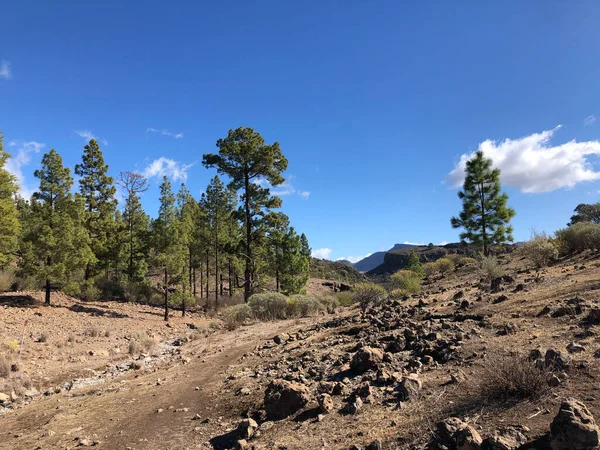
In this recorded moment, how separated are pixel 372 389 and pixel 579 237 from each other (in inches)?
704

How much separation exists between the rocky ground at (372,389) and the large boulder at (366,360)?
0.8 inches

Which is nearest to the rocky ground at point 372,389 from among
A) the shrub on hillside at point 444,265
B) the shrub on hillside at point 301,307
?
the shrub on hillside at point 301,307

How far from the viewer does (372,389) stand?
5.36 metres

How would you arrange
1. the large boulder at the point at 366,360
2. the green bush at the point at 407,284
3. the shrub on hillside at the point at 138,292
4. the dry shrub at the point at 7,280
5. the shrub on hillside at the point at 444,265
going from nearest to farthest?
the large boulder at the point at 366,360 < the green bush at the point at 407,284 < the dry shrub at the point at 7,280 < the shrub on hillside at the point at 444,265 < the shrub on hillside at the point at 138,292

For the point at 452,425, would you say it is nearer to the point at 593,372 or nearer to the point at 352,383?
Result: the point at 593,372

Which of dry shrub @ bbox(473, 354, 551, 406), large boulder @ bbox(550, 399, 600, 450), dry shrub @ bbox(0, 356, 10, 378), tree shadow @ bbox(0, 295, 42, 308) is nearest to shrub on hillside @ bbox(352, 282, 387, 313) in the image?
dry shrub @ bbox(473, 354, 551, 406)

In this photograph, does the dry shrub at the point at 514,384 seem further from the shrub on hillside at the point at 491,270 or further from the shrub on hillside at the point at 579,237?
the shrub on hillside at the point at 579,237

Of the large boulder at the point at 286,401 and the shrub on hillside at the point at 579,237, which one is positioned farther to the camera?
the shrub on hillside at the point at 579,237

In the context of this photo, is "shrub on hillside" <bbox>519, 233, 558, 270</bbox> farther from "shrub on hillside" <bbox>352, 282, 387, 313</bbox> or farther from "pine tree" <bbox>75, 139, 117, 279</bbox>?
"pine tree" <bbox>75, 139, 117, 279</bbox>

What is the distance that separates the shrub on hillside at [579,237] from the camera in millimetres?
16828

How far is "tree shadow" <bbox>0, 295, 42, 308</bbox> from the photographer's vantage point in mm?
23531

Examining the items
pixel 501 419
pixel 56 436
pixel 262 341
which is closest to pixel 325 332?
pixel 262 341

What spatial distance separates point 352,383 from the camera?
6090mm

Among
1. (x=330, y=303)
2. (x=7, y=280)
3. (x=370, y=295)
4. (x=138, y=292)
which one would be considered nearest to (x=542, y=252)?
(x=370, y=295)
